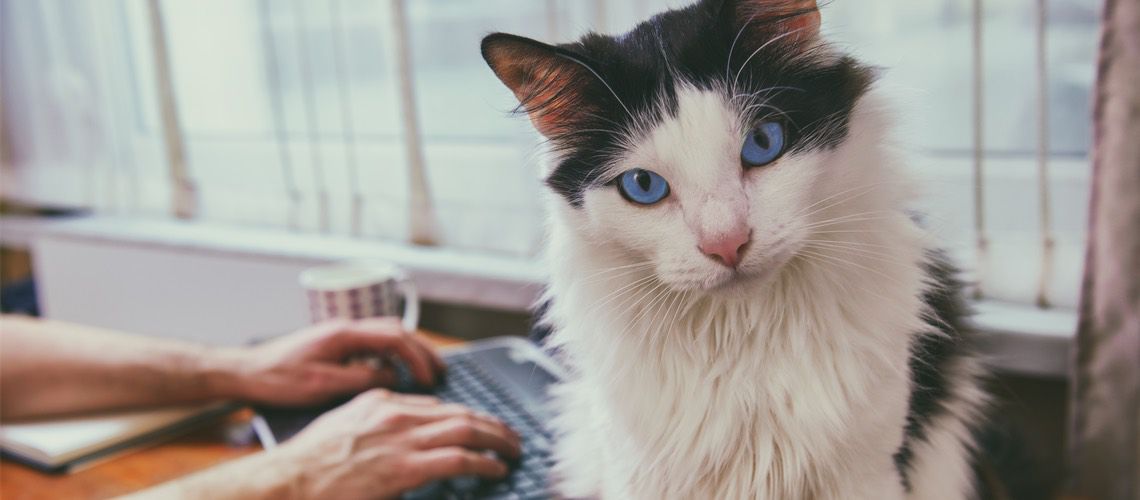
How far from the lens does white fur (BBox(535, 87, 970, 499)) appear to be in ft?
1.84

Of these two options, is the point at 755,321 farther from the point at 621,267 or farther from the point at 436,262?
the point at 436,262

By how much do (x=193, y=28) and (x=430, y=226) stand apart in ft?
2.55

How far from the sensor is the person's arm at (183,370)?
3.63ft

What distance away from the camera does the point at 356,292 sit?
1218 millimetres

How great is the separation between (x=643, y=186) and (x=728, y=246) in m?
0.09

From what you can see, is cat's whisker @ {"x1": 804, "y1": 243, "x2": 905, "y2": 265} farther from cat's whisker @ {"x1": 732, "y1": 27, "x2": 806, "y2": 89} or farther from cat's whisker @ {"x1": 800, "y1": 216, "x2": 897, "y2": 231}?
cat's whisker @ {"x1": 732, "y1": 27, "x2": 806, "y2": 89}

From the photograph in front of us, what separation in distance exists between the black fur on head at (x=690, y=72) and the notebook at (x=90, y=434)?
738 mm

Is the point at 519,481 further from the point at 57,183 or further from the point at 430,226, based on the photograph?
the point at 57,183

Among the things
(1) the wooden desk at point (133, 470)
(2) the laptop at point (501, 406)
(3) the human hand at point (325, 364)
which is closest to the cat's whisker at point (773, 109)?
(2) the laptop at point (501, 406)

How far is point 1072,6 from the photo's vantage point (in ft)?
3.42

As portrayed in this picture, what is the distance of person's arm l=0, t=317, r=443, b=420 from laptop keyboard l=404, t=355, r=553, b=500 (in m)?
0.05

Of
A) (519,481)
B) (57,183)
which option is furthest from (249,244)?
(519,481)

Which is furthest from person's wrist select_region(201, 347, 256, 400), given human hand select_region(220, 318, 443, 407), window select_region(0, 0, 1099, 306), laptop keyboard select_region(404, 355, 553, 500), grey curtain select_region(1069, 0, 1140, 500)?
grey curtain select_region(1069, 0, 1140, 500)

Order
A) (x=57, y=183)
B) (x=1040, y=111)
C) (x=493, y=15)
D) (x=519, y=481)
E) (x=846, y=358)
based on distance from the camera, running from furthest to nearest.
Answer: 1. (x=57, y=183)
2. (x=493, y=15)
3. (x=1040, y=111)
4. (x=519, y=481)
5. (x=846, y=358)
